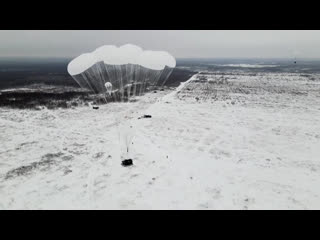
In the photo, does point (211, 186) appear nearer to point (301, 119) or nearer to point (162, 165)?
point (162, 165)

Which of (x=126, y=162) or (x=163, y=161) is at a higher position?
(x=126, y=162)

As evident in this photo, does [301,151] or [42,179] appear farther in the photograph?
[301,151]

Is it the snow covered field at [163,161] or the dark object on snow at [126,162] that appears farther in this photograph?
the dark object on snow at [126,162]

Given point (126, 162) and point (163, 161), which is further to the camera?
point (163, 161)

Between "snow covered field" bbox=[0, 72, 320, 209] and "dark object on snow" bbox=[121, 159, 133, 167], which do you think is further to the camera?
"dark object on snow" bbox=[121, 159, 133, 167]

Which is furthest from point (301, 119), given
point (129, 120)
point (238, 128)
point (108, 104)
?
Result: point (108, 104)

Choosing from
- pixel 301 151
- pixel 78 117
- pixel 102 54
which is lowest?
pixel 301 151

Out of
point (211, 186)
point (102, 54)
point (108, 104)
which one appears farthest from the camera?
point (108, 104)
